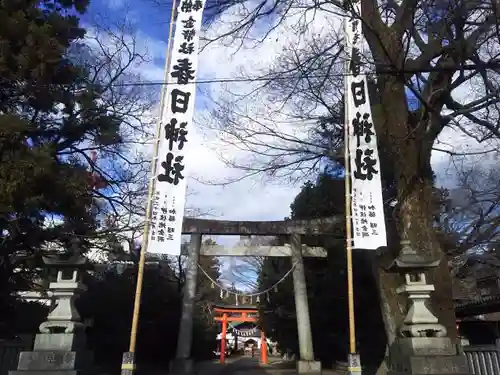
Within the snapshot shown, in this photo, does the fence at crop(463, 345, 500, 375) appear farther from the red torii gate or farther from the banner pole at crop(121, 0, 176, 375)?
the red torii gate

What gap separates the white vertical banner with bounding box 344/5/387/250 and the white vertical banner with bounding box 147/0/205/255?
3127mm

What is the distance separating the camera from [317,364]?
14297 mm

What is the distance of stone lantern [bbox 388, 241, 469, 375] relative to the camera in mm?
7324

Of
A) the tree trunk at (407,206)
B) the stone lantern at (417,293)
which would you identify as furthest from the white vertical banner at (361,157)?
the tree trunk at (407,206)

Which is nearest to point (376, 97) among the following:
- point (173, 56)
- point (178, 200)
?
point (173, 56)

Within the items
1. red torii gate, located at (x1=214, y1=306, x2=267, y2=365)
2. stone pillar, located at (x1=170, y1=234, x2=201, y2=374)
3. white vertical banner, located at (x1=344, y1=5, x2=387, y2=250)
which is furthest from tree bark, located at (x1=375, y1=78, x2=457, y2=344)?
red torii gate, located at (x1=214, y1=306, x2=267, y2=365)

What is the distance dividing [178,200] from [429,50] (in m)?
5.99

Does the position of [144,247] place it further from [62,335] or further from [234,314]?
[234,314]

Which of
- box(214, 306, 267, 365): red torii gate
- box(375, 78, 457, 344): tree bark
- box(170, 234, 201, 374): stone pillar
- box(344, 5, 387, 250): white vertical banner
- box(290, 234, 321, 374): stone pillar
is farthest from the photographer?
box(214, 306, 267, 365): red torii gate

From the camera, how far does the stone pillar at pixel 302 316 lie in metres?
14.3

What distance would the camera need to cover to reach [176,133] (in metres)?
8.27

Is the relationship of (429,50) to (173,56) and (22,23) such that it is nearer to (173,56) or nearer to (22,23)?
(173,56)

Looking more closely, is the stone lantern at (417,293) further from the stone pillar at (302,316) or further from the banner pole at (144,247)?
the stone pillar at (302,316)

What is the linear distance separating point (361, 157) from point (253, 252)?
363 inches
